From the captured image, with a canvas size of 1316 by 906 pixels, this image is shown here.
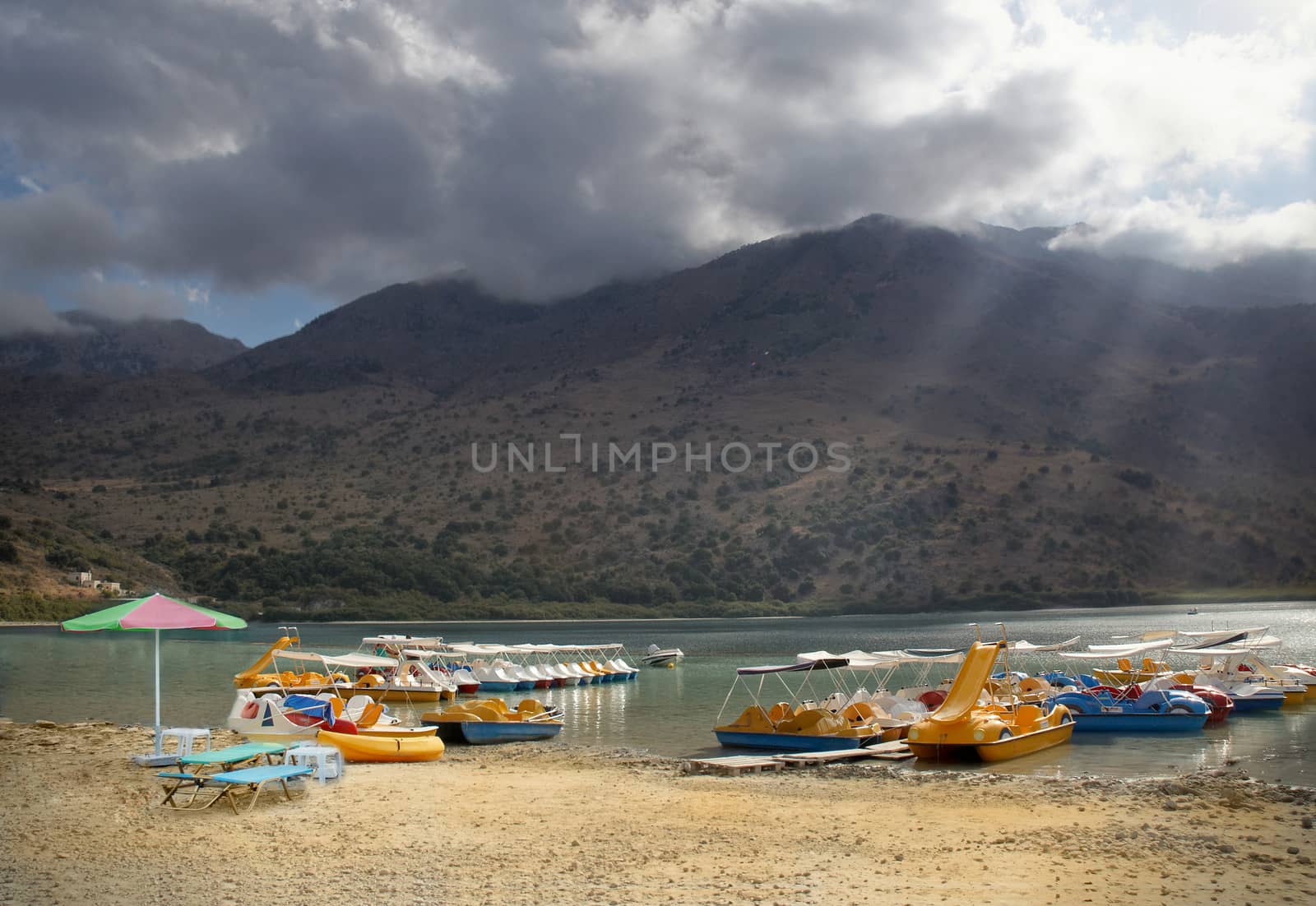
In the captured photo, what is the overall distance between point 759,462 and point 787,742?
93.6 m

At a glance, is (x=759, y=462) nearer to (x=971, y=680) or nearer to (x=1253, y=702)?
(x=1253, y=702)

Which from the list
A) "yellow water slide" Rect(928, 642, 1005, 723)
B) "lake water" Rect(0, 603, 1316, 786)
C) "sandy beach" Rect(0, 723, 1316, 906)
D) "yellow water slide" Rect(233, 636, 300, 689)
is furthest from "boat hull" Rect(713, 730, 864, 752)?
"yellow water slide" Rect(233, 636, 300, 689)

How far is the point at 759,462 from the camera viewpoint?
4582 inches

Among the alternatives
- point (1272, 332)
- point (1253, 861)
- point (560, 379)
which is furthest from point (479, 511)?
point (1272, 332)

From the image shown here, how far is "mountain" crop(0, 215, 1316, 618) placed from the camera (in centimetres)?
9794

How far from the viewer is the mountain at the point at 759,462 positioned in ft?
321

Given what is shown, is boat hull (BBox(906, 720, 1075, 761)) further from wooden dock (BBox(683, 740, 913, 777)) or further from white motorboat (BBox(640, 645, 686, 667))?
white motorboat (BBox(640, 645, 686, 667))

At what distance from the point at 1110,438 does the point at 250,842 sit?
122811 millimetres

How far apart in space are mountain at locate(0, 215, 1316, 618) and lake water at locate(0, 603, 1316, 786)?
6.17 m

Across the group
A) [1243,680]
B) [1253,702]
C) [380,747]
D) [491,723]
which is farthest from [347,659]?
[1243,680]

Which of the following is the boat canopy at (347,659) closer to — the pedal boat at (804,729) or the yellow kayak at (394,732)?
the yellow kayak at (394,732)

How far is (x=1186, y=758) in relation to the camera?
72.7ft

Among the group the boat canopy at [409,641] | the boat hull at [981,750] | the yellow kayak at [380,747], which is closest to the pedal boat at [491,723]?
the yellow kayak at [380,747]

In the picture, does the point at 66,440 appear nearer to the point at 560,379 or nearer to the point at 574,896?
the point at 560,379
